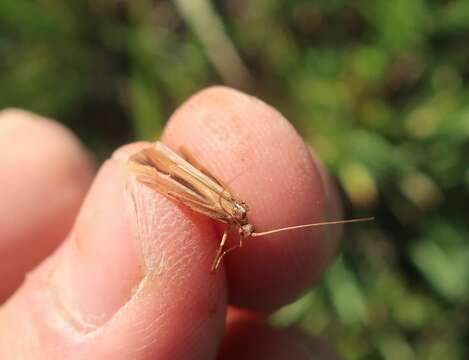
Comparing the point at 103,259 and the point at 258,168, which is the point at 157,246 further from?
the point at 258,168

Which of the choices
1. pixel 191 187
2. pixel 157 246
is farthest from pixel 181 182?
pixel 157 246

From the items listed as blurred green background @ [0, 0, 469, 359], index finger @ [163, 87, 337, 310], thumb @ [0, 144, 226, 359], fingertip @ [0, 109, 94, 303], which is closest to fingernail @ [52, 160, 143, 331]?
thumb @ [0, 144, 226, 359]

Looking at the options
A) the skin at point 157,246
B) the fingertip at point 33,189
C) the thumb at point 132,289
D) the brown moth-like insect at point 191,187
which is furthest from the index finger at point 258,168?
the fingertip at point 33,189

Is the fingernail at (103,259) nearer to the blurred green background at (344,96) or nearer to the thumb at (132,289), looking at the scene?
the thumb at (132,289)

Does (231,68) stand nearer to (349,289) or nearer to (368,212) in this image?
(368,212)

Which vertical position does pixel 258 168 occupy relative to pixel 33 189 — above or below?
below

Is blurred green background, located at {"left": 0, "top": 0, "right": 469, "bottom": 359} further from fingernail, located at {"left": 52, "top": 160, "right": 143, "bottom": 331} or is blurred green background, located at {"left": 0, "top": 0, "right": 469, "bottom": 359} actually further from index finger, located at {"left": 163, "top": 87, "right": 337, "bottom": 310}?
fingernail, located at {"left": 52, "top": 160, "right": 143, "bottom": 331}
